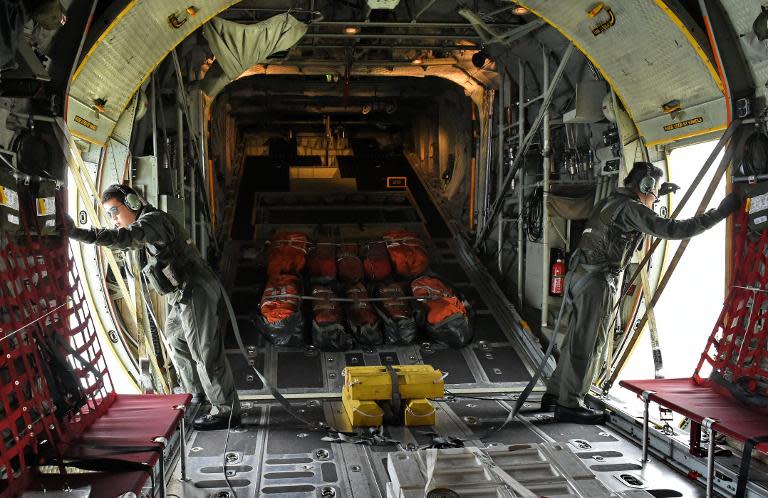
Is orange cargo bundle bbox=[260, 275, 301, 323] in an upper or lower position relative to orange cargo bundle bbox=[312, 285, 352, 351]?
upper

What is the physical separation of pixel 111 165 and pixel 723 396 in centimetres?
486

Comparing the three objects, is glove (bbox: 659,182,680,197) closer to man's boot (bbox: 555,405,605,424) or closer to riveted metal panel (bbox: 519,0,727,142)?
riveted metal panel (bbox: 519,0,727,142)

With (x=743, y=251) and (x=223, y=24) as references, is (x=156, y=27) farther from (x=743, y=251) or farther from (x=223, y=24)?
(x=743, y=251)

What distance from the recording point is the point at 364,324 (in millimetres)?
6676

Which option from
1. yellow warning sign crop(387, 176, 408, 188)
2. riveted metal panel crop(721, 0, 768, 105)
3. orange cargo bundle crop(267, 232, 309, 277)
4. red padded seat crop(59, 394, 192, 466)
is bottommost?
red padded seat crop(59, 394, 192, 466)

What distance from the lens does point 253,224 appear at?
9172 mm

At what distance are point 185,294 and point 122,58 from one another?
1765 mm

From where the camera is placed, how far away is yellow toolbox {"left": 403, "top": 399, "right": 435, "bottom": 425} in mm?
4905

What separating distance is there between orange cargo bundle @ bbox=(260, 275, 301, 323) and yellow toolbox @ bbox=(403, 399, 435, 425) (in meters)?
2.07

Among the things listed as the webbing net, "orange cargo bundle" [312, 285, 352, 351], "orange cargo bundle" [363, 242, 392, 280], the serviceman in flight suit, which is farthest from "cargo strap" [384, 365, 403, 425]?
"orange cargo bundle" [363, 242, 392, 280]

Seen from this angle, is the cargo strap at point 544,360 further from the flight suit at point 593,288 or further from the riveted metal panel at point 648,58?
the riveted metal panel at point 648,58

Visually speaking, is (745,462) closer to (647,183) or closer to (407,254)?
(647,183)

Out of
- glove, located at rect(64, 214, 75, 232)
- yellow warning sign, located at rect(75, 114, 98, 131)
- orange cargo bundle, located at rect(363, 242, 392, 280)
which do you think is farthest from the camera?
orange cargo bundle, located at rect(363, 242, 392, 280)

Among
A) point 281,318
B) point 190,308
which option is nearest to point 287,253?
point 281,318
